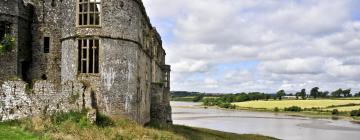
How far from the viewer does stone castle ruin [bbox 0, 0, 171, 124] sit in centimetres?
2711

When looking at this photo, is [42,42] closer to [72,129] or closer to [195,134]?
[72,129]

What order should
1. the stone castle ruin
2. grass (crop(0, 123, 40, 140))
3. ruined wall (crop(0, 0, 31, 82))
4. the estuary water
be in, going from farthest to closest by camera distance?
the estuary water
ruined wall (crop(0, 0, 31, 82))
the stone castle ruin
grass (crop(0, 123, 40, 140))

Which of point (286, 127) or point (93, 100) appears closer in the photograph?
point (93, 100)

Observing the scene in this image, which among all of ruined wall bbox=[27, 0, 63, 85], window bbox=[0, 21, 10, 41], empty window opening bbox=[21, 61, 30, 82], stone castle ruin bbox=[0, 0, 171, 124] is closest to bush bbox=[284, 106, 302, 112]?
stone castle ruin bbox=[0, 0, 171, 124]

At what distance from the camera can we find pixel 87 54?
27.7 meters

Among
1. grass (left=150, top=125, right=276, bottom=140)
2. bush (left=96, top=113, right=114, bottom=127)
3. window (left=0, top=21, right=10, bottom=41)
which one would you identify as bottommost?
grass (left=150, top=125, right=276, bottom=140)

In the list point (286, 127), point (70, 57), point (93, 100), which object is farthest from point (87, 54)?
point (286, 127)

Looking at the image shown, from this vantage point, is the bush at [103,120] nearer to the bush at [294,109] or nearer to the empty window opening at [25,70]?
the empty window opening at [25,70]

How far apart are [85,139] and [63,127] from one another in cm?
231

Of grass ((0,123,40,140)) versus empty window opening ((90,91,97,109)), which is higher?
empty window opening ((90,91,97,109))

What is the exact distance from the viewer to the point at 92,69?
92.3 ft

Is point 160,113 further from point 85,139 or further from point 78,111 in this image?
point 85,139

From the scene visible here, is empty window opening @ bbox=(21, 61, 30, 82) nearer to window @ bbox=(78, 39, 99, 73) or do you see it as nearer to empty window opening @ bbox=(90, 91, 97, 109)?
window @ bbox=(78, 39, 99, 73)

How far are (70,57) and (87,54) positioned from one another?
52.3 inches
